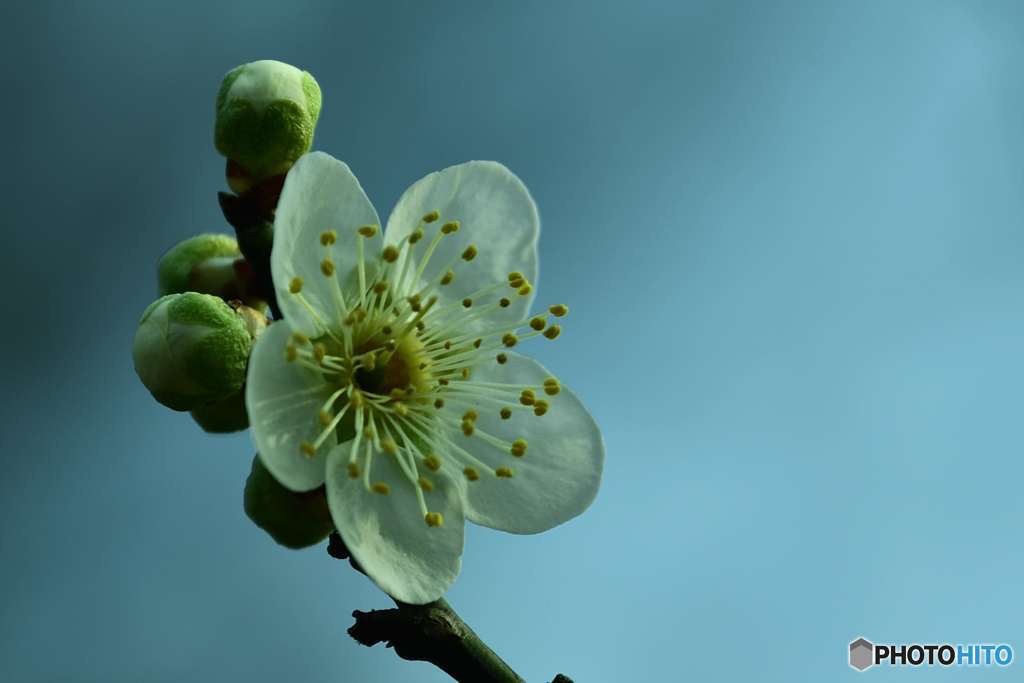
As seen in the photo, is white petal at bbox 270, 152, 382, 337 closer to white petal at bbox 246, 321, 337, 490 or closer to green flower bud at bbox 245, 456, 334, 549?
white petal at bbox 246, 321, 337, 490

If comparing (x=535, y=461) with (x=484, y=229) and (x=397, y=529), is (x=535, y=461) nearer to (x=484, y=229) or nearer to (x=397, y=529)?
(x=397, y=529)

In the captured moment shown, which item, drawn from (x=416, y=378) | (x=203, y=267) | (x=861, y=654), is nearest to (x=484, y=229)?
(x=416, y=378)

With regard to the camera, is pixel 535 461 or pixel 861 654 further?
pixel 861 654

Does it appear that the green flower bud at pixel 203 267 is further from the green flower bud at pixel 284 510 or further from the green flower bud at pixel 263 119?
the green flower bud at pixel 284 510

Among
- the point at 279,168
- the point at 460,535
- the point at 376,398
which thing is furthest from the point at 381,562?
the point at 279,168

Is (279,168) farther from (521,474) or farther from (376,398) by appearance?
(521,474)
